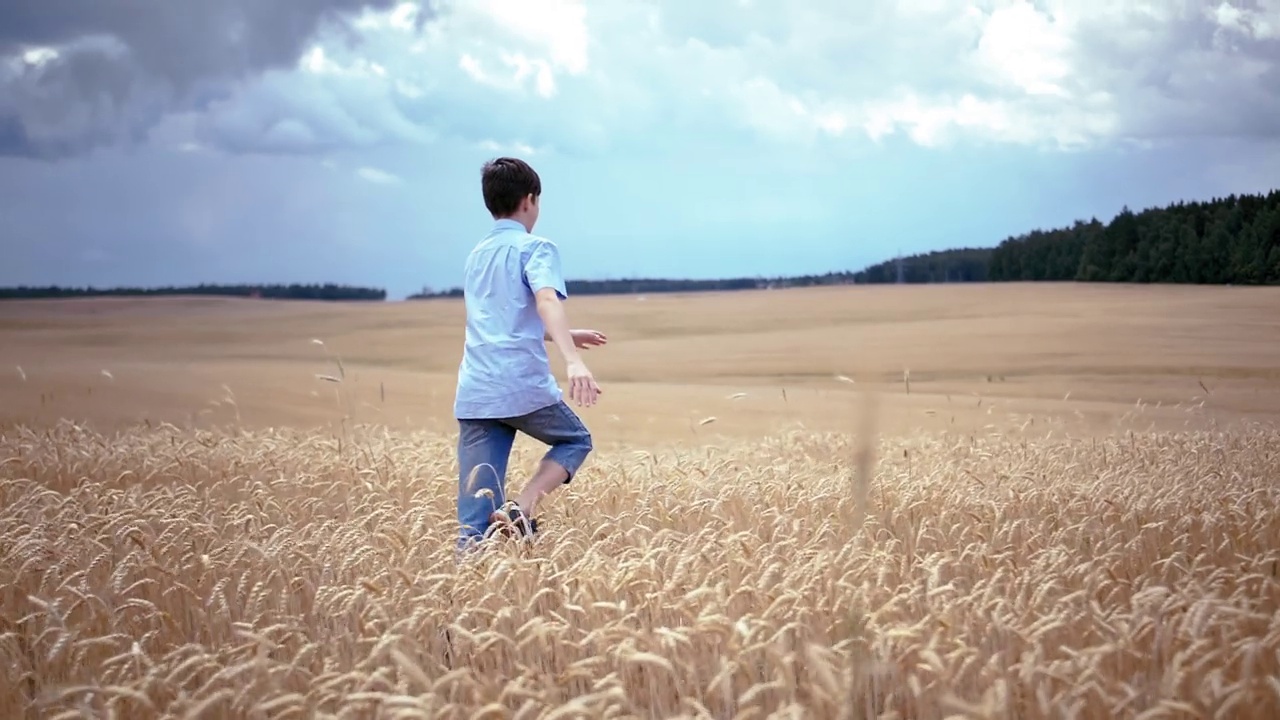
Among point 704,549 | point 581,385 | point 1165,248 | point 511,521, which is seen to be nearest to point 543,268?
point 581,385

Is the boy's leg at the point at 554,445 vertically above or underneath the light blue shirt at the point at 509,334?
underneath

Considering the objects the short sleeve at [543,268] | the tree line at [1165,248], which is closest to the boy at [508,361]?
the short sleeve at [543,268]

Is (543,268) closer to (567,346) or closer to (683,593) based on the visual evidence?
(567,346)

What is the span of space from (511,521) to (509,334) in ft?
1.86

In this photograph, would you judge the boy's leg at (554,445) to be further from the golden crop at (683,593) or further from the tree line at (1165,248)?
the tree line at (1165,248)

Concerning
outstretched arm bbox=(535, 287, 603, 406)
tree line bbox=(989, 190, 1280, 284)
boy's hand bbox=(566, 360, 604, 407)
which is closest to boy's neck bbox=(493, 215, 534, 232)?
outstretched arm bbox=(535, 287, 603, 406)

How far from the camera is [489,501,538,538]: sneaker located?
3020 mm

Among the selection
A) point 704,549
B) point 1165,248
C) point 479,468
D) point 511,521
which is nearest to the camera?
point 704,549

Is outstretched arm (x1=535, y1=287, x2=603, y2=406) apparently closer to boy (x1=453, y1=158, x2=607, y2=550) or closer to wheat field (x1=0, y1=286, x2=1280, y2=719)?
boy (x1=453, y1=158, x2=607, y2=550)

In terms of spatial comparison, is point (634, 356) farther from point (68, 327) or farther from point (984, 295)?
point (68, 327)

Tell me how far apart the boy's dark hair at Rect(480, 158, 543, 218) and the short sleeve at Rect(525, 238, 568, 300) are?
181 mm

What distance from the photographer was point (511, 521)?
3.23 meters

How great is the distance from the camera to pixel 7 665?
2492 mm

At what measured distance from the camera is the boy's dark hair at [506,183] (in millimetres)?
3395
